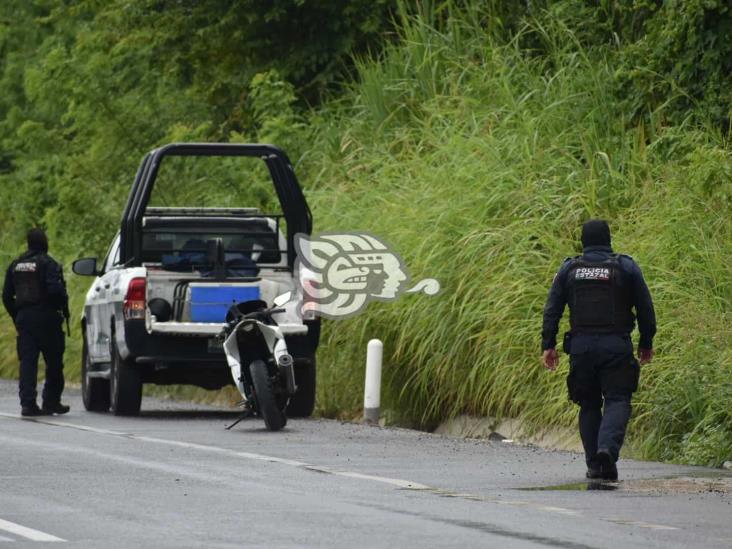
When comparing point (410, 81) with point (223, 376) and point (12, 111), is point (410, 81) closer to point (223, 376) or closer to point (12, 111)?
point (223, 376)

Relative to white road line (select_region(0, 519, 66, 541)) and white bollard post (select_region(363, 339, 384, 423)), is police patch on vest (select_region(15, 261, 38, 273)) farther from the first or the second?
white road line (select_region(0, 519, 66, 541))

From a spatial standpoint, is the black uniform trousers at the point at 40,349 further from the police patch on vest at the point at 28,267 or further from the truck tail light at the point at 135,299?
the truck tail light at the point at 135,299

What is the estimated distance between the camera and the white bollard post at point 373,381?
59.8 ft

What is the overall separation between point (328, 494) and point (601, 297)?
2538mm

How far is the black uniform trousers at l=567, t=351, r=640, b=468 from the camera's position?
12.8 meters

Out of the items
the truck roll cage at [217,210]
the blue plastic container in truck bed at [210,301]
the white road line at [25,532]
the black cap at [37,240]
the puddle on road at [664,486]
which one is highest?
the truck roll cage at [217,210]

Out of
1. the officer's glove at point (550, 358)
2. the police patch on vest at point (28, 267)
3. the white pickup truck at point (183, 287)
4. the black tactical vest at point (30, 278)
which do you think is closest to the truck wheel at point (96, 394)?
the white pickup truck at point (183, 287)

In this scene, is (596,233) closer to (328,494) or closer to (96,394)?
(328,494)

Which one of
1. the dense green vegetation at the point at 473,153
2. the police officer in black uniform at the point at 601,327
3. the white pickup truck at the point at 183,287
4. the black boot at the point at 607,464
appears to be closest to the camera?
the black boot at the point at 607,464

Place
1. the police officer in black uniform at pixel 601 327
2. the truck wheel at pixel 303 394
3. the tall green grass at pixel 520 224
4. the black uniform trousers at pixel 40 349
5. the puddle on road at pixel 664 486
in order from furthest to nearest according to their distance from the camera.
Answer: the black uniform trousers at pixel 40 349
the truck wheel at pixel 303 394
the tall green grass at pixel 520 224
the police officer in black uniform at pixel 601 327
the puddle on road at pixel 664 486

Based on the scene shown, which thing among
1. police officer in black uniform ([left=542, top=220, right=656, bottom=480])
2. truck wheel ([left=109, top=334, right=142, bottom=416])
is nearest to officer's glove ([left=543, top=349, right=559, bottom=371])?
police officer in black uniform ([left=542, top=220, right=656, bottom=480])

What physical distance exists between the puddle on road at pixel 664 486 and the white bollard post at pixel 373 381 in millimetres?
5822

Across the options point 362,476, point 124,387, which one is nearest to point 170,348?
point 124,387

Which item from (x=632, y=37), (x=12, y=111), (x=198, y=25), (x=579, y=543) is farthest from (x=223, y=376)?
(x=12, y=111)
